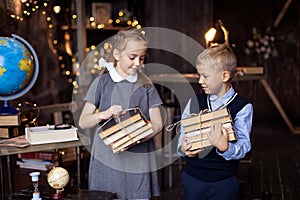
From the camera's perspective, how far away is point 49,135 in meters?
2.40

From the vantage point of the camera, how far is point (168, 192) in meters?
3.82

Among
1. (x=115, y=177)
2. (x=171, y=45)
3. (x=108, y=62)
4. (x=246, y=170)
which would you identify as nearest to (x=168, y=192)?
(x=246, y=170)

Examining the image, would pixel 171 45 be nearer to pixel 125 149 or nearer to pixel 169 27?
pixel 169 27

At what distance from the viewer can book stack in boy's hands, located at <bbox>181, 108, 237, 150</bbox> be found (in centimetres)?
199

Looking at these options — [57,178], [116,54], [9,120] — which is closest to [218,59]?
[116,54]

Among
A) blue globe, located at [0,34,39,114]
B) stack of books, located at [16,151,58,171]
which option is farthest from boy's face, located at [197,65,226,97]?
stack of books, located at [16,151,58,171]

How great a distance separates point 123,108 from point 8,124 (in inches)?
29.9

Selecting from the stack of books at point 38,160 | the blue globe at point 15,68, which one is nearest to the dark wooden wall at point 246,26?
the stack of books at point 38,160

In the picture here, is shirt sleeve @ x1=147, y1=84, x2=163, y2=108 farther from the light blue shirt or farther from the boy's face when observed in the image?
the boy's face

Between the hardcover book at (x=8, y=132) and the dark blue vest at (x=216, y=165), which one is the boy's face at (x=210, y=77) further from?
the hardcover book at (x=8, y=132)

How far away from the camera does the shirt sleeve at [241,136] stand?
2.03 meters

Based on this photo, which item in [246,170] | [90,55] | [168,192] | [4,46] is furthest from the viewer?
[90,55]

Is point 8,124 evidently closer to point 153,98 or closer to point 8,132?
point 8,132

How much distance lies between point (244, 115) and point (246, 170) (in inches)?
97.6
